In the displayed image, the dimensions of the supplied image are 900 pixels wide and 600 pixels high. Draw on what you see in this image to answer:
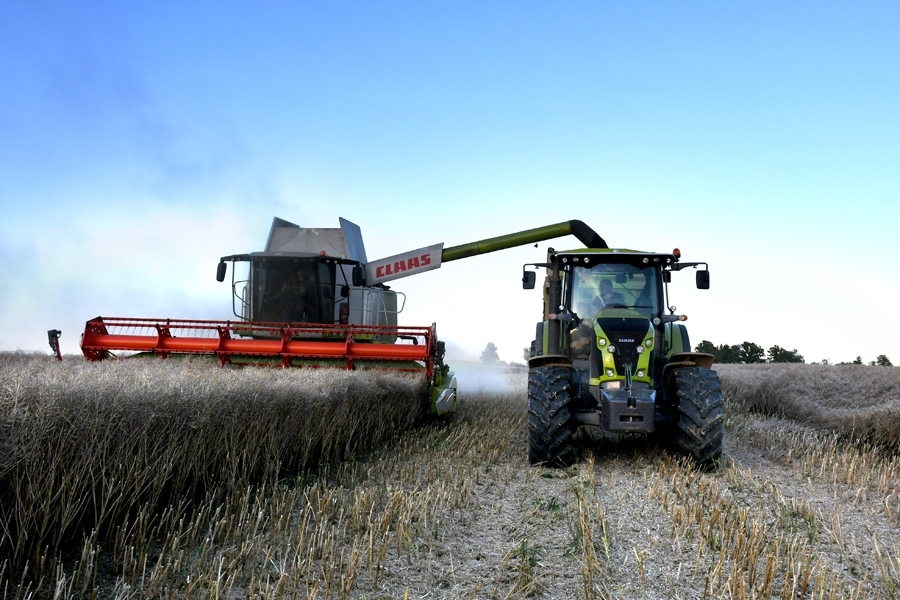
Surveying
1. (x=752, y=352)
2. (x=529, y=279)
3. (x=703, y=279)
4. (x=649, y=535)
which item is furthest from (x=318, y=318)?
(x=752, y=352)

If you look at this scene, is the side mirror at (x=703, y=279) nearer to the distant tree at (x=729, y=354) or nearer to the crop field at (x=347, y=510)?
the crop field at (x=347, y=510)

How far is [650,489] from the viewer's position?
5.95 meters

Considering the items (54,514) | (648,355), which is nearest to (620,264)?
(648,355)

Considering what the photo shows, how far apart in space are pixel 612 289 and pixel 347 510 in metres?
4.30

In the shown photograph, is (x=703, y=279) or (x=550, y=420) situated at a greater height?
(x=703, y=279)

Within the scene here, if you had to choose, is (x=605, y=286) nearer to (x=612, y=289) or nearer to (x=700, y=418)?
(x=612, y=289)

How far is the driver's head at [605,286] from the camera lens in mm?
8133

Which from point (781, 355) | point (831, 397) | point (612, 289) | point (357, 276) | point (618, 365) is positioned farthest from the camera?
point (781, 355)

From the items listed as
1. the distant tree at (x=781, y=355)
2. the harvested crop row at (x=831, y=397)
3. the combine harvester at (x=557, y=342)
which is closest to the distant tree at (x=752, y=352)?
the distant tree at (x=781, y=355)

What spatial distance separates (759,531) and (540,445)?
2857 millimetres

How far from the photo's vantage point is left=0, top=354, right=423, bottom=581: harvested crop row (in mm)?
3820

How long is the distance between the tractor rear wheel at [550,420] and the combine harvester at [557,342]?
10mm

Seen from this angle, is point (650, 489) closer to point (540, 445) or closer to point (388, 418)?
point (540, 445)

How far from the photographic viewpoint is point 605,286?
8.14 metres
